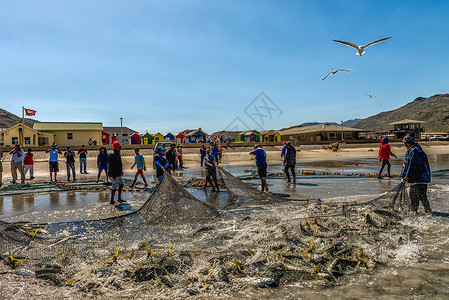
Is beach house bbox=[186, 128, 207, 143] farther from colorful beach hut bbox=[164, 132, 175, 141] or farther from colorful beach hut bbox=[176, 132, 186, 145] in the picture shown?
colorful beach hut bbox=[164, 132, 175, 141]

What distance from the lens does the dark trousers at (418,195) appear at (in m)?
6.72

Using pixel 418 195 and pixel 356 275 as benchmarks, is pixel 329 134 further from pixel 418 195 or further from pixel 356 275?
pixel 356 275

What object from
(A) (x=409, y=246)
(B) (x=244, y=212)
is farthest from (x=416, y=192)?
(B) (x=244, y=212)

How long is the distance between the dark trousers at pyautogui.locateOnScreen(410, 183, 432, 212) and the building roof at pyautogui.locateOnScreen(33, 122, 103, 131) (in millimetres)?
45695

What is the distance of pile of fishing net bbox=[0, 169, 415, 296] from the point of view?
407cm

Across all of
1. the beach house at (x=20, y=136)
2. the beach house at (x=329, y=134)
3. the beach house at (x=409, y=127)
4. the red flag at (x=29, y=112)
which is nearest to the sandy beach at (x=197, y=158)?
the beach house at (x=329, y=134)

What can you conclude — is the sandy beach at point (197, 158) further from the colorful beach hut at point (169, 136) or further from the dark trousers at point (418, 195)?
the colorful beach hut at point (169, 136)

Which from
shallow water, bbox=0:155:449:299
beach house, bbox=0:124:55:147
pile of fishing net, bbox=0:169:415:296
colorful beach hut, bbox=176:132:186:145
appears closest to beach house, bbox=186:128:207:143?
colorful beach hut, bbox=176:132:186:145

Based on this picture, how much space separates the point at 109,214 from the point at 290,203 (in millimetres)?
5047

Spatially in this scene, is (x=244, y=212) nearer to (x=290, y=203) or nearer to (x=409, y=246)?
(x=290, y=203)

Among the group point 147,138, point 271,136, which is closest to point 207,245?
point 147,138

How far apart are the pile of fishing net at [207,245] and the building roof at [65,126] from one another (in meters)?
42.8

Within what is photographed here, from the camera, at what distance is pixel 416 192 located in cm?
675

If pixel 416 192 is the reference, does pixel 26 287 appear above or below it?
below
